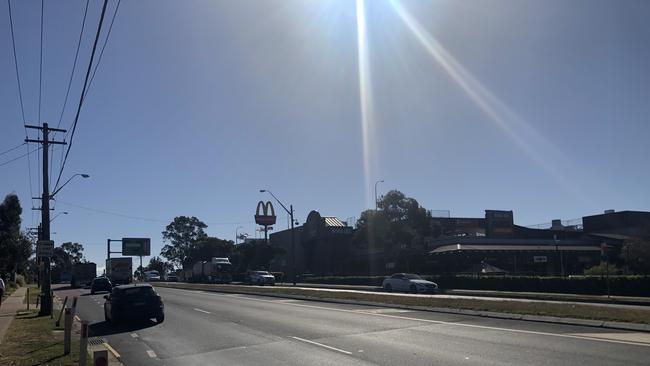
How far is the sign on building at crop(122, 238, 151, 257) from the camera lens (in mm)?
91938

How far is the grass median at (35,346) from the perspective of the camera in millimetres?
12509

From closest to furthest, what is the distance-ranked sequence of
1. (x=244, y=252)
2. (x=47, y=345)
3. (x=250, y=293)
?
(x=47, y=345), (x=250, y=293), (x=244, y=252)

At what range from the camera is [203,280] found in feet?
277

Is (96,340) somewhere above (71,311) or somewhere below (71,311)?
below

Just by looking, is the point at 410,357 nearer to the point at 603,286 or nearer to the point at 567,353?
the point at 567,353

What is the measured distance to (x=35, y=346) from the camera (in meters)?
14.7

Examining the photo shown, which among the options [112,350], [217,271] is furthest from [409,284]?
[217,271]

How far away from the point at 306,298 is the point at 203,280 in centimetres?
5205

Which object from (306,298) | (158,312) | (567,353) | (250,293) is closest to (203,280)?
(250,293)

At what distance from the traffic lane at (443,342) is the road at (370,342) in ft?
0.06

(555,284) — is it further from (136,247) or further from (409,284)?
(136,247)

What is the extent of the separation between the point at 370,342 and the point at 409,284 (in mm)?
28996

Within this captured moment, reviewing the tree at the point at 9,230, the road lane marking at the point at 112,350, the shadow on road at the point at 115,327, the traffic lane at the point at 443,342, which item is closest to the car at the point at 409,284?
the traffic lane at the point at 443,342

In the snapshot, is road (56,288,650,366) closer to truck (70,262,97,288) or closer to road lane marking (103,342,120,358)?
road lane marking (103,342,120,358)
